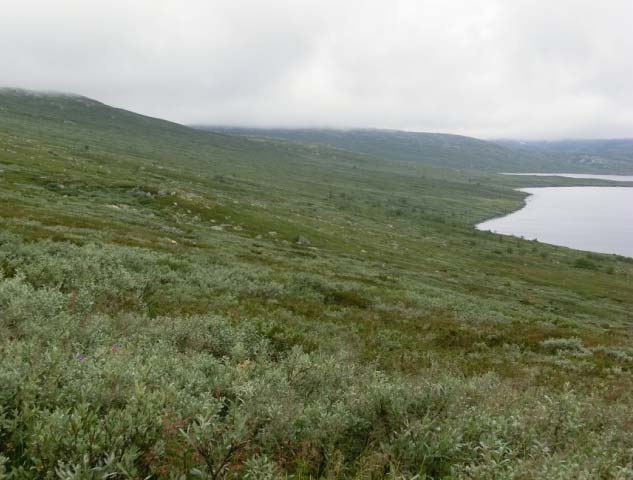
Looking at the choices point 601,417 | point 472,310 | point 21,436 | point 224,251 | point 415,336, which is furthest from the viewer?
point 224,251

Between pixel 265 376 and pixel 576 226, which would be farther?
pixel 576 226

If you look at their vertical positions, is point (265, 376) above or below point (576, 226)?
above

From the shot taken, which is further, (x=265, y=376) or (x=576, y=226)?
(x=576, y=226)

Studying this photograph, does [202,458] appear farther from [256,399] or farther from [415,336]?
[415,336]

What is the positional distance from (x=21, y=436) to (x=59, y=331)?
3600mm

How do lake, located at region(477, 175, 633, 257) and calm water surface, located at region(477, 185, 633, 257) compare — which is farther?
calm water surface, located at region(477, 185, 633, 257)

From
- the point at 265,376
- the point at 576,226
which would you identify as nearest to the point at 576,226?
the point at 576,226

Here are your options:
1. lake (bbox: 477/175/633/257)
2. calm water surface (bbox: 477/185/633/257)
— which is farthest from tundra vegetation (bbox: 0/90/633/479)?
calm water surface (bbox: 477/185/633/257)

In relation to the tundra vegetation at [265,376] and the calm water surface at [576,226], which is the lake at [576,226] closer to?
the calm water surface at [576,226]

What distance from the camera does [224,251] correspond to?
31875 millimetres

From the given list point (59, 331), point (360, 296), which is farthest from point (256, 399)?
point (360, 296)

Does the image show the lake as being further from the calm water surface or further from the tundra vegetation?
the tundra vegetation

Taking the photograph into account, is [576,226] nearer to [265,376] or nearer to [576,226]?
[576,226]

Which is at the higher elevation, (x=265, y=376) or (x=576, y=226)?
(x=265, y=376)
